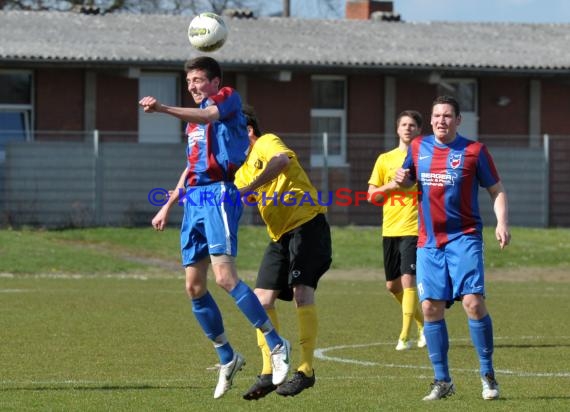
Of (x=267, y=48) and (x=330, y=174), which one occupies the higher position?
(x=267, y=48)

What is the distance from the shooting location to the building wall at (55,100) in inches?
1251

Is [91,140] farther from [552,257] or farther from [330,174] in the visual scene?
[552,257]

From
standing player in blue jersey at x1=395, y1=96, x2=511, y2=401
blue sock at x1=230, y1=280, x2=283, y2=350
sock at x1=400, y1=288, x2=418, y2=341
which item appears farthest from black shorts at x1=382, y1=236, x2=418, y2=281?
blue sock at x1=230, y1=280, x2=283, y2=350

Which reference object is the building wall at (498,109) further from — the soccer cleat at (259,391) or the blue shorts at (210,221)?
the soccer cleat at (259,391)

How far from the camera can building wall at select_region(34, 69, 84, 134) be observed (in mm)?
31781

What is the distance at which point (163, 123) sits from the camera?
3238 centimetres

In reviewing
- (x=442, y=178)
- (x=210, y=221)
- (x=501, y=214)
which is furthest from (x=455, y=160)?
(x=210, y=221)

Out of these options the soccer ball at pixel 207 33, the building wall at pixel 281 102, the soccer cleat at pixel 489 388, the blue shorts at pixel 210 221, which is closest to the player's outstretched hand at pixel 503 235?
the soccer cleat at pixel 489 388

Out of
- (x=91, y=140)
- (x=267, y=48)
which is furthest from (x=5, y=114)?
(x=267, y=48)

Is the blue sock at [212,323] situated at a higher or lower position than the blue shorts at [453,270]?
lower

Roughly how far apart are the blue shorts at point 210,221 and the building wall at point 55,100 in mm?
22958

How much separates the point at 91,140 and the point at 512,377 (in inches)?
804

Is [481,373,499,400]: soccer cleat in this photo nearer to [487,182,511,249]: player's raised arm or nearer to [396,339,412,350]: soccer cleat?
[487,182,511,249]: player's raised arm

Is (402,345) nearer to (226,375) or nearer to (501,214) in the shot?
(501,214)
